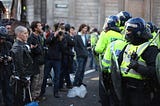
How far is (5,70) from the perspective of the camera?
8.20 m

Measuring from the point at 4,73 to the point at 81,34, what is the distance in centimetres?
416

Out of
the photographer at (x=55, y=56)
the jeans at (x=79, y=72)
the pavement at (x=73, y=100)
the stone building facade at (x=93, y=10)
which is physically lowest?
the pavement at (x=73, y=100)

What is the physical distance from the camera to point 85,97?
10.3 meters

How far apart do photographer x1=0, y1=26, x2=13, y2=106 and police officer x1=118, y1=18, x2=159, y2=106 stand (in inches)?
128

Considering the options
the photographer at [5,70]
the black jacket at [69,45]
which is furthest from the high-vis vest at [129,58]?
the black jacket at [69,45]

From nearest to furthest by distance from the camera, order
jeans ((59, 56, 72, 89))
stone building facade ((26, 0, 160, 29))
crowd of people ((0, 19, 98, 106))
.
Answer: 1. crowd of people ((0, 19, 98, 106))
2. jeans ((59, 56, 72, 89))
3. stone building facade ((26, 0, 160, 29))

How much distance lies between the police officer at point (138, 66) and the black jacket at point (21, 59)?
8.12ft

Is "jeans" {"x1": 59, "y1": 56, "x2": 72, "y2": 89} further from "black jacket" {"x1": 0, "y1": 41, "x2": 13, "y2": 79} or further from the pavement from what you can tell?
"black jacket" {"x1": 0, "y1": 41, "x2": 13, "y2": 79}

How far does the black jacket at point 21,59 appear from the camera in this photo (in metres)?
7.37

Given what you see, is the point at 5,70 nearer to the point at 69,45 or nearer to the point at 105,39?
the point at 105,39

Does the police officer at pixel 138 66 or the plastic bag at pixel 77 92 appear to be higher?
the police officer at pixel 138 66

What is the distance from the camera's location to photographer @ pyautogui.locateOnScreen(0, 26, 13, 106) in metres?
8.03

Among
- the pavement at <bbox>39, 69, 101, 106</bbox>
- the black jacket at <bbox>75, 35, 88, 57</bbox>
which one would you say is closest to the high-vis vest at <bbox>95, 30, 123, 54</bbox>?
the pavement at <bbox>39, 69, 101, 106</bbox>

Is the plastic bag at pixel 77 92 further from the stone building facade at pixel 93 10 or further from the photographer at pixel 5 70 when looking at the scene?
the stone building facade at pixel 93 10
